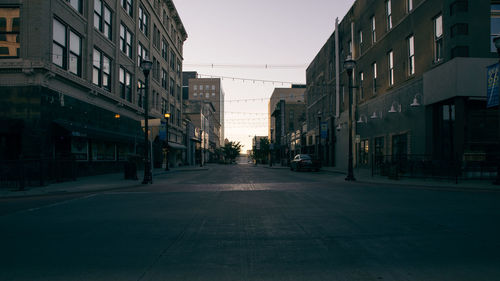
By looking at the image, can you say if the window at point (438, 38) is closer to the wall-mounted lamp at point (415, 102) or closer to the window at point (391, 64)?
the wall-mounted lamp at point (415, 102)

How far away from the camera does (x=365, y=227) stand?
6.23 meters

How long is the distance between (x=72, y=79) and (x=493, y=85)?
69.9ft

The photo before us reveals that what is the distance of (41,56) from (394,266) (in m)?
18.4

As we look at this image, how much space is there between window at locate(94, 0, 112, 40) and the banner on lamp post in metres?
23.6

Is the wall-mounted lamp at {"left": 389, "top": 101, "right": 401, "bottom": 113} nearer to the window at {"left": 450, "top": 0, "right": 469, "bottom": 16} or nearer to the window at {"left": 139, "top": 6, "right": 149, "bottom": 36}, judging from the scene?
the window at {"left": 450, "top": 0, "right": 469, "bottom": 16}

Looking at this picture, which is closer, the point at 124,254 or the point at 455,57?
the point at 124,254

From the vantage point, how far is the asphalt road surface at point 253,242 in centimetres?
393

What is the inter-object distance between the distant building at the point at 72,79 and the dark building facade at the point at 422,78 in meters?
18.1

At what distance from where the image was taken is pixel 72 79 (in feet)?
62.1

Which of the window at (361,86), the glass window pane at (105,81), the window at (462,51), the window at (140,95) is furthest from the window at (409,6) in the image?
the window at (140,95)

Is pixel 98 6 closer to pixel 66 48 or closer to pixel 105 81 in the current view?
pixel 105 81

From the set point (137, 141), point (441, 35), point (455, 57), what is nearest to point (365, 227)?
point (455, 57)

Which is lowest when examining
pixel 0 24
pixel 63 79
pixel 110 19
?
pixel 63 79

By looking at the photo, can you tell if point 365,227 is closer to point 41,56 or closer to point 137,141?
point 41,56
